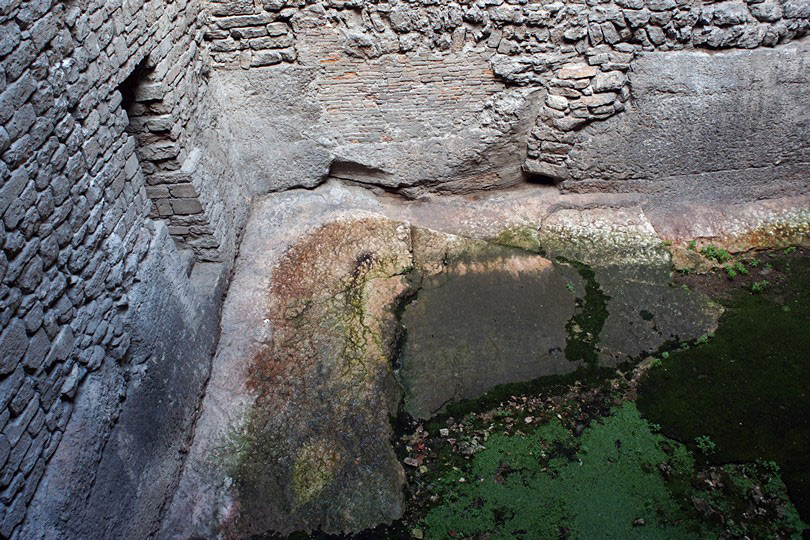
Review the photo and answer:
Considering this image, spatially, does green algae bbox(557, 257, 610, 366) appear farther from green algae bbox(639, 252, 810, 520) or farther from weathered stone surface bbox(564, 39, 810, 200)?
weathered stone surface bbox(564, 39, 810, 200)

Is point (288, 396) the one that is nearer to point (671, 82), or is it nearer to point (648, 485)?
point (648, 485)

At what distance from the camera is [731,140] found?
5.01 m

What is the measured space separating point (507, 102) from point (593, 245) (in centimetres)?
133

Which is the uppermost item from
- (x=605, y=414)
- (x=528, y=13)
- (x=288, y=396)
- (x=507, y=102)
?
(x=528, y=13)

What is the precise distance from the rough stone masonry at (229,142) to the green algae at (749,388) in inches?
39.8

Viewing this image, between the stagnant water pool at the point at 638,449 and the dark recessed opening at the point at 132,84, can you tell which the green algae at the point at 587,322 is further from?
the dark recessed opening at the point at 132,84

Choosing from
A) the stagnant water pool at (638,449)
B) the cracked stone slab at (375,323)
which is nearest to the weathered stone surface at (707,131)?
the cracked stone slab at (375,323)

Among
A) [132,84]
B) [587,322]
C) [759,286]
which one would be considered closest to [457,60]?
[587,322]

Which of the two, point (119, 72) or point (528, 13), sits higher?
point (119, 72)

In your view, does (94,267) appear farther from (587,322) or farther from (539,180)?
(539,180)

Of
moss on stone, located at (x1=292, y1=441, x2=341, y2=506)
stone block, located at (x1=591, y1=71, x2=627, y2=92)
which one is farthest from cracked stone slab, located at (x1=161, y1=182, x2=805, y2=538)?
stone block, located at (x1=591, y1=71, x2=627, y2=92)

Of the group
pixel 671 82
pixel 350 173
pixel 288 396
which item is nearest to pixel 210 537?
pixel 288 396

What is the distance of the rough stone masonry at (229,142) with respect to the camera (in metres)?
2.67

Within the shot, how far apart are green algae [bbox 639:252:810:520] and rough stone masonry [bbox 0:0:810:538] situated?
3.32ft
